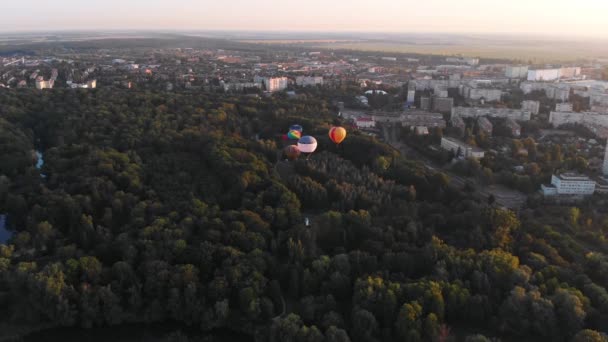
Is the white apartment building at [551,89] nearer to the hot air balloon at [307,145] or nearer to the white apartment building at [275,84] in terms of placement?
the white apartment building at [275,84]

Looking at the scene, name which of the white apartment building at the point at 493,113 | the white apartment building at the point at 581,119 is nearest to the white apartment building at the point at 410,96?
the white apartment building at the point at 493,113

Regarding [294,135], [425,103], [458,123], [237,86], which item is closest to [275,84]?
[237,86]

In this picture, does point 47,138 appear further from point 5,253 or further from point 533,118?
point 533,118

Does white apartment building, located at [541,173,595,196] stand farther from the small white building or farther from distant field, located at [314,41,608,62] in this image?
distant field, located at [314,41,608,62]

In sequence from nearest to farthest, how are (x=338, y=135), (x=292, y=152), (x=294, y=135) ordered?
(x=292, y=152) < (x=338, y=135) < (x=294, y=135)

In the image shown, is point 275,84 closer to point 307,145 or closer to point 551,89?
point 551,89

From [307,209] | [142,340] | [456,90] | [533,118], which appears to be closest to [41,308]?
[142,340]
